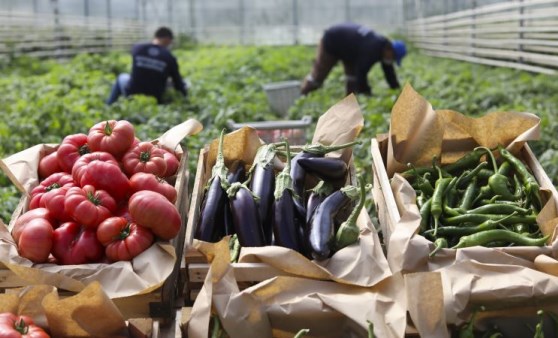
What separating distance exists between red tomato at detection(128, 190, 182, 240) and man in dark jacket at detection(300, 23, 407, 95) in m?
8.93

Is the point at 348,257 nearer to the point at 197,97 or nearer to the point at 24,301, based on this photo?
the point at 24,301

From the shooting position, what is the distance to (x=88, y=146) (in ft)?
13.0

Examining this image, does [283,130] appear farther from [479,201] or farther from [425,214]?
[425,214]

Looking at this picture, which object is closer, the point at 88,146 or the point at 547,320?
the point at 547,320

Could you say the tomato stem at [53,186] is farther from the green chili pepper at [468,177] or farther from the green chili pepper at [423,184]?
the green chili pepper at [468,177]

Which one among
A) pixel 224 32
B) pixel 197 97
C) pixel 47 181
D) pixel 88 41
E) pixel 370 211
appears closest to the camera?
pixel 47 181

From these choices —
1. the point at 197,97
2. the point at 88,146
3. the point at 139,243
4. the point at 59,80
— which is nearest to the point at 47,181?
the point at 88,146

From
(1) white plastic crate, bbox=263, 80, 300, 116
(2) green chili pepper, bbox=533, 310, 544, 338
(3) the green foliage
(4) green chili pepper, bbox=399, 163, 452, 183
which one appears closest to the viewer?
(2) green chili pepper, bbox=533, 310, 544, 338

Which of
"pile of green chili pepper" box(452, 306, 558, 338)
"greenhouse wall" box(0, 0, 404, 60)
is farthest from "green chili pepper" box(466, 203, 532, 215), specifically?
"greenhouse wall" box(0, 0, 404, 60)

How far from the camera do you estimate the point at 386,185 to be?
3.86 m

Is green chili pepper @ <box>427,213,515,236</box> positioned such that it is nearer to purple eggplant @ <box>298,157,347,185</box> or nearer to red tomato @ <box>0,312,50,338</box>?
purple eggplant @ <box>298,157,347,185</box>

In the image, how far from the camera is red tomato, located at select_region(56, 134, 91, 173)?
395 centimetres

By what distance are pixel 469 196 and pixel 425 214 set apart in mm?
409

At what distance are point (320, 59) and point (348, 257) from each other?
9.78 meters
